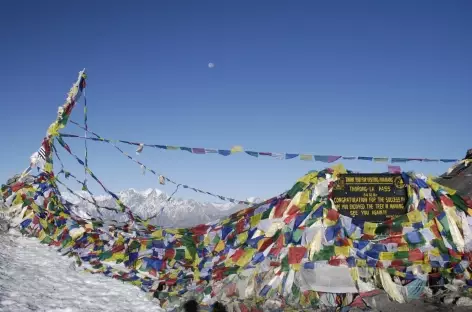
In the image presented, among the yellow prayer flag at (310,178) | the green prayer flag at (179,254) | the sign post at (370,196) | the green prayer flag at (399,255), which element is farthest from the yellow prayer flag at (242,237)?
the green prayer flag at (399,255)

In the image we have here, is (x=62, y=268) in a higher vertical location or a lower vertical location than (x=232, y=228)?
lower

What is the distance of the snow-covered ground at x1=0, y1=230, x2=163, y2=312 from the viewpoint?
26.0 ft

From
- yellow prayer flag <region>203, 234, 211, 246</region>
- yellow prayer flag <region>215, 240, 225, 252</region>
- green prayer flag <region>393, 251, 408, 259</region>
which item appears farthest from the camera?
yellow prayer flag <region>203, 234, 211, 246</region>

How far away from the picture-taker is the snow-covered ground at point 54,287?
7.91 m

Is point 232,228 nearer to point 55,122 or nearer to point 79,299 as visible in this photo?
point 79,299

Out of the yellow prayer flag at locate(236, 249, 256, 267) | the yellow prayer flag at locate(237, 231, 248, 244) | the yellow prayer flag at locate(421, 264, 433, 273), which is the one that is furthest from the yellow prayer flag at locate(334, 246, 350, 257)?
the yellow prayer flag at locate(237, 231, 248, 244)

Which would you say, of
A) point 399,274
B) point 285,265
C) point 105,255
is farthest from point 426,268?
point 105,255

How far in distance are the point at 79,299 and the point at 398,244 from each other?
832 centimetres

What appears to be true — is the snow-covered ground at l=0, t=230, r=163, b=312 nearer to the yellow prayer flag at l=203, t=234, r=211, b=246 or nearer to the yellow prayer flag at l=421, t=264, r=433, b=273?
the yellow prayer flag at l=203, t=234, r=211, b=246

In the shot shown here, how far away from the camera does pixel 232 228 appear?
36.6 ft

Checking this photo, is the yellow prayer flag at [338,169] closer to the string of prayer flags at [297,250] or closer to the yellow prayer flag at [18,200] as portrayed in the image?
the string of prayer flags at [297,250]

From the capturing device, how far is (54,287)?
30.3 ft

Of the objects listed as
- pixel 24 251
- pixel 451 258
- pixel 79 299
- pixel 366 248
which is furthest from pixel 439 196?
pixel 24 251

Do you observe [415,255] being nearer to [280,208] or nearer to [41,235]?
[280,208]
